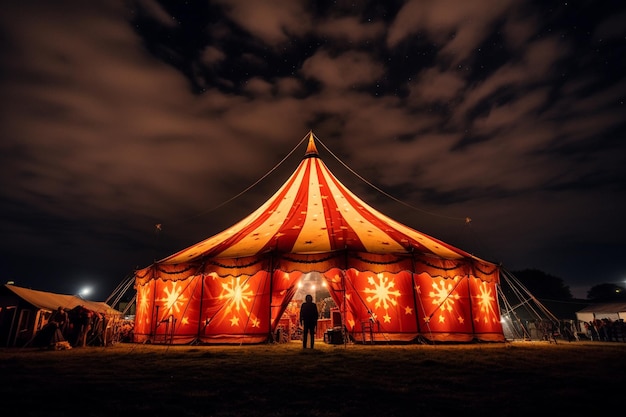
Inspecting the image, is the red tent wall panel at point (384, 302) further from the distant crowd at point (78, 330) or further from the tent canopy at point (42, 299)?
the tent canopy at point (42, 299)

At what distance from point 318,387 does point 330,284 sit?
5.27 metres

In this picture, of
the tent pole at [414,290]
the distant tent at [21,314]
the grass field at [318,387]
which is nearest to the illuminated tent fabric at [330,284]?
the tent pole at [414,290]

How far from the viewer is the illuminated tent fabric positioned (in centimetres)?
756

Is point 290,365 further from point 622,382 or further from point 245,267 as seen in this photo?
point 245,267

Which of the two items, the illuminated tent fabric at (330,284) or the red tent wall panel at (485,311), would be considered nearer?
the illuminated tent fabric at (330,284)

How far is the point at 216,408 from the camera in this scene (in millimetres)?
2336

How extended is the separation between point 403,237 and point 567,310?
20.8 m

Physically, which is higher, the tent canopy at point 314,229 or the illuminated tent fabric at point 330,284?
the tent canopy at point 314,229

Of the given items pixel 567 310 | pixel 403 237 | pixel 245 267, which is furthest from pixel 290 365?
pixel 567 310

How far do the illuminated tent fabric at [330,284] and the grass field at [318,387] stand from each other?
3.10m

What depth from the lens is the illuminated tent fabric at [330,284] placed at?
756cm

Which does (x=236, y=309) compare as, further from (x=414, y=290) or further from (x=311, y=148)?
(x=311, y=148)

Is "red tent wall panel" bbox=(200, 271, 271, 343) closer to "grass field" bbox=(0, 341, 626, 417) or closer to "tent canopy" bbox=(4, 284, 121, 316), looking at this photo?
"tent canopy" bbox=(4, 284, 121, 316)

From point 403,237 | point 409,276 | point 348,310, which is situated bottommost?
point 348,310
